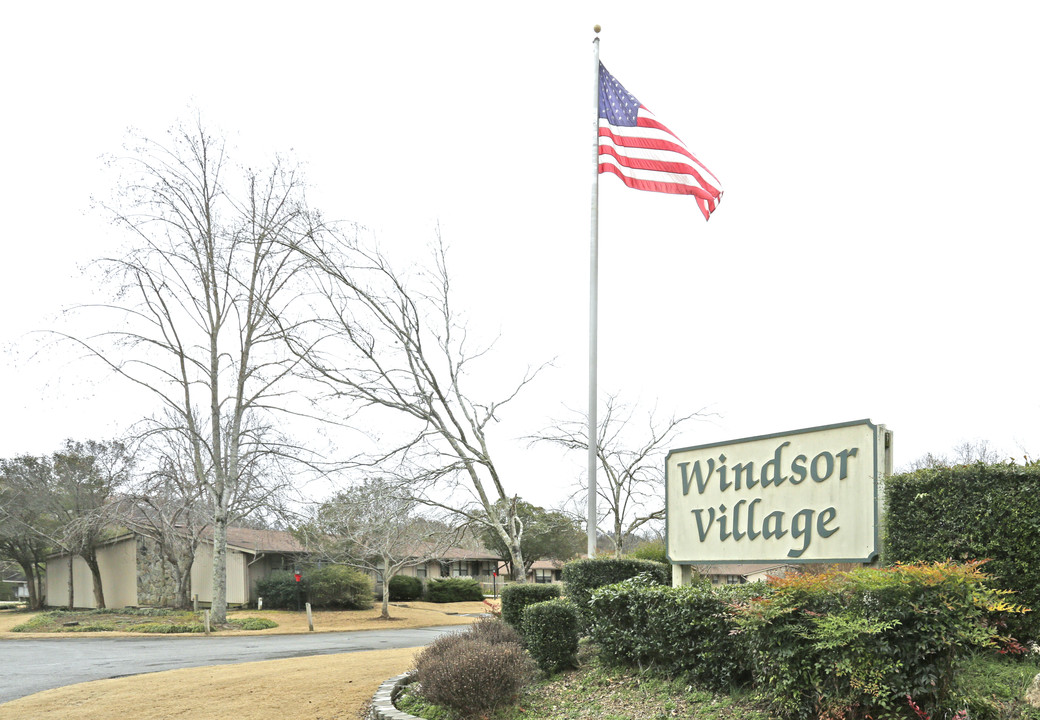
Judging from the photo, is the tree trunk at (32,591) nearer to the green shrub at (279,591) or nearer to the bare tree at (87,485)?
the bare tree at (87,485)

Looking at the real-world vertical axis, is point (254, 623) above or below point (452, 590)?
above

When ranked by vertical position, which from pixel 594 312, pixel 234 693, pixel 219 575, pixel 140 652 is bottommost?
pixel 219 575

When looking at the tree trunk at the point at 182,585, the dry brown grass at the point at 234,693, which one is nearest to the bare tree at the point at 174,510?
the tree trunk at the point at 182,585

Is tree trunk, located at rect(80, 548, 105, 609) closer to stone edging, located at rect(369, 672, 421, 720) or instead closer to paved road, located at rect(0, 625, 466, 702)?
paved road, located at rect(0, 625, 466, 702)

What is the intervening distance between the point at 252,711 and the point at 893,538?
7.40 m

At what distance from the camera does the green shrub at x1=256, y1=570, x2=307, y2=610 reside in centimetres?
3412

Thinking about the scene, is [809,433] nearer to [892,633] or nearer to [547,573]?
[892,633]

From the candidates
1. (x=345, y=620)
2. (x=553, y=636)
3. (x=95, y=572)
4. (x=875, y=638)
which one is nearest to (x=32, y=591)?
(x=95, y=572)

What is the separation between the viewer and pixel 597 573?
10680 millimetres

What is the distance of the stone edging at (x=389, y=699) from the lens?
27.4 feet

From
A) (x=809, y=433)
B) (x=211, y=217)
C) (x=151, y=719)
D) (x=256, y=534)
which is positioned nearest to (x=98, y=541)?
(x=256, y=534)

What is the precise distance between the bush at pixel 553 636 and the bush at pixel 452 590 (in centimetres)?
3321

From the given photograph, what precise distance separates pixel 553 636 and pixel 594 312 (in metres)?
4.76

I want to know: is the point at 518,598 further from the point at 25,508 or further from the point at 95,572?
the point at 25,508
